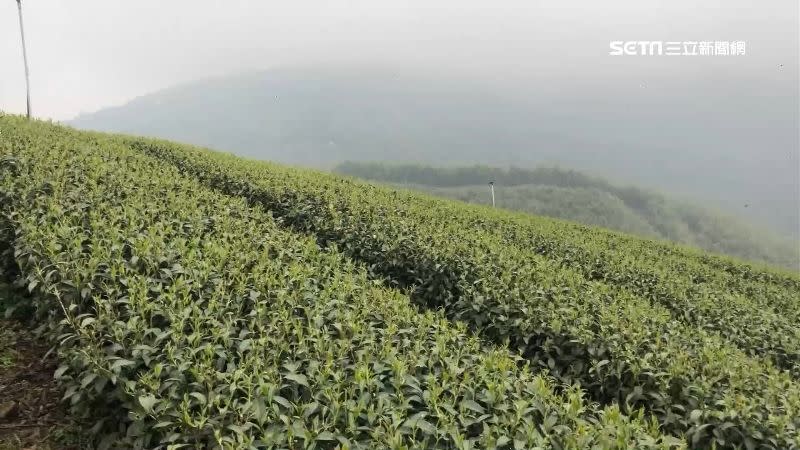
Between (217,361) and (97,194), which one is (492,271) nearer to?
(217,361)

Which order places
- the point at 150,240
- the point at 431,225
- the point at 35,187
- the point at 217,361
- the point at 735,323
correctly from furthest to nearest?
the point at 431,225
the point at 735,323
the point at 35,187
the point at 150,240
the point at 217,361

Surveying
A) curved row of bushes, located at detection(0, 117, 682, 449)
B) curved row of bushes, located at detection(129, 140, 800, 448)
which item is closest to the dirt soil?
curved row of bushes, located at detection(0, 117, 682, 449)

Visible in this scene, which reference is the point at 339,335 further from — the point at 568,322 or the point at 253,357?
the point at 568,322

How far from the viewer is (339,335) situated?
4109 mm

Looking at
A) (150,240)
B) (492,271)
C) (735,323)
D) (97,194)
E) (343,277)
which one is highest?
(97,194)

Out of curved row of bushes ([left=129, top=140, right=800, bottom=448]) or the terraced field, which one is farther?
curved row of bushes ([left=129, top=140, right=800, bottom=448])

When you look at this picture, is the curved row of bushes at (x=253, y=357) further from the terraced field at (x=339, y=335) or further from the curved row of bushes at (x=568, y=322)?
the curved row of bushes at (x=568, y=322)

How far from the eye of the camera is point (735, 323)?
790 centimetres

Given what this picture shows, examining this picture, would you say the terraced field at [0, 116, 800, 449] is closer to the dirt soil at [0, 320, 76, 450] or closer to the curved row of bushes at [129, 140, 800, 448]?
the curved row of bushes at [129, 140, 800, 448]

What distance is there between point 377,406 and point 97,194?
16.1 feet

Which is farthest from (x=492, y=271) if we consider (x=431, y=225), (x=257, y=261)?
(x=257, y=261)

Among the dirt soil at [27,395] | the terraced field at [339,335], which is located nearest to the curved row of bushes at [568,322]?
the terraced field at [339,335]

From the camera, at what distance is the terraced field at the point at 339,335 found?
9.93 feet

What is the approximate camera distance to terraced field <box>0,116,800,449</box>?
3027mm
